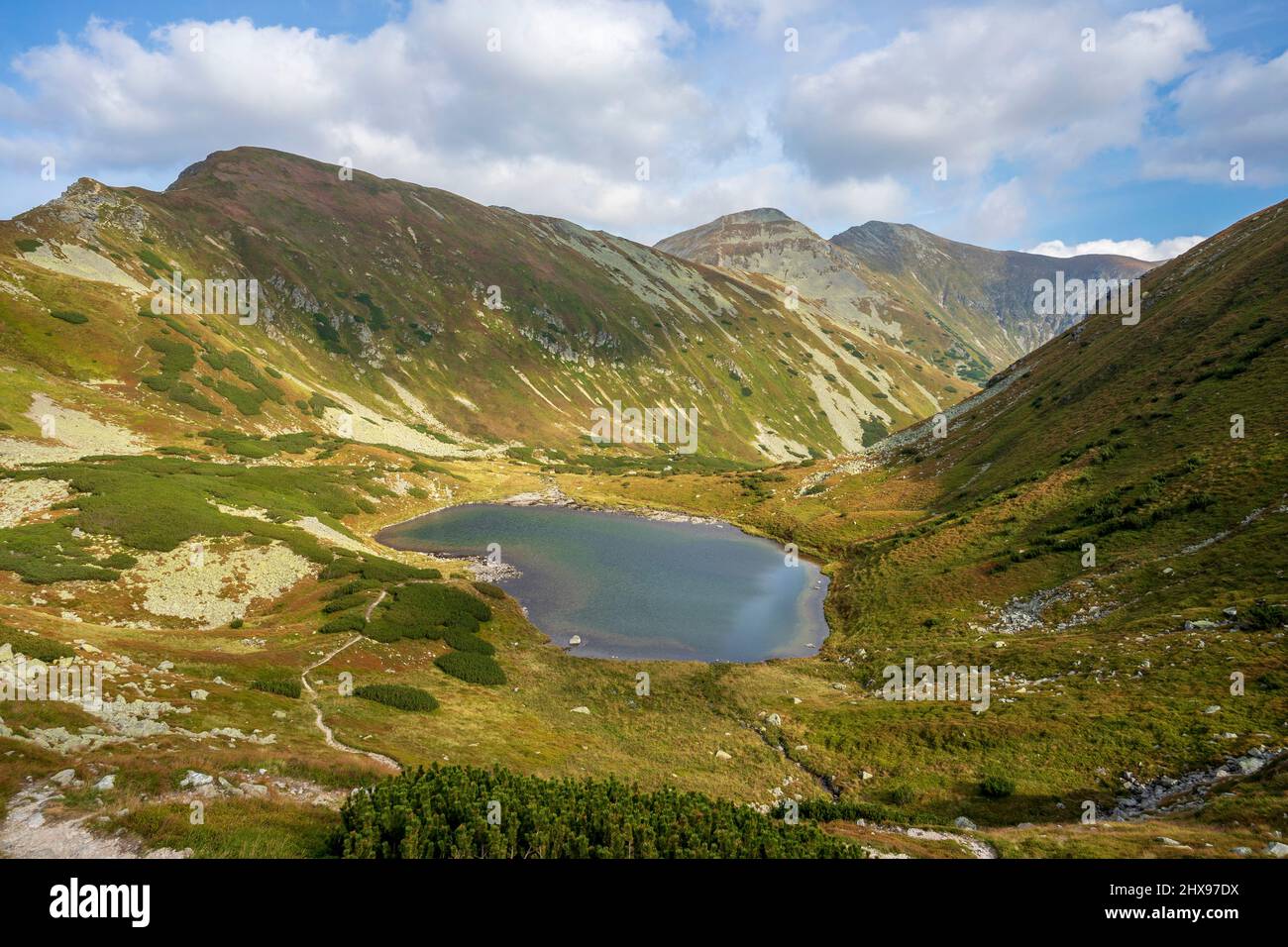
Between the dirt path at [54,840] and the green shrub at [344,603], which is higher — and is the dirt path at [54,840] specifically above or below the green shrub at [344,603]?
below

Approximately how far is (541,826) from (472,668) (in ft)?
83.1

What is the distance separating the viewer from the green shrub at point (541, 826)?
1190 centimetres

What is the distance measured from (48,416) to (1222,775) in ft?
324

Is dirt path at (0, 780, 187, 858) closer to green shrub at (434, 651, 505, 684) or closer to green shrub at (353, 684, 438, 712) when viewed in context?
green shrub at (353, 684, 438, 712)

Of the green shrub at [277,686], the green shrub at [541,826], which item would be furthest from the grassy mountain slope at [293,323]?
the green shrub at [541,826]

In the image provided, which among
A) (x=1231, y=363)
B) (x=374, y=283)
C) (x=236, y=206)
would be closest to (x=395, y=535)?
(x=1231, y=363)

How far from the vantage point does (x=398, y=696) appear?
94.9ft

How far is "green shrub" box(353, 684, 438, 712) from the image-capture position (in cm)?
2842

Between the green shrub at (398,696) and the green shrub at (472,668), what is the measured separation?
18.1ft

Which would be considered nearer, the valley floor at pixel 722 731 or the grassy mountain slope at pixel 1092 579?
the valley floor at pixel 722 731

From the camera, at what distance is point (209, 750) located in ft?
55.0

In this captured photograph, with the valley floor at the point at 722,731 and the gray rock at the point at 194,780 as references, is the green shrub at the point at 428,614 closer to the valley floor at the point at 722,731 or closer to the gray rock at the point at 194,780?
the valley floor at the point at 722,731

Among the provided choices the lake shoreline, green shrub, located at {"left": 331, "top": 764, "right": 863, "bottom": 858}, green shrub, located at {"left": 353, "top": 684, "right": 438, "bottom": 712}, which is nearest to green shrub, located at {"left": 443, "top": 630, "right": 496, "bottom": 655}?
the lake shoreline
